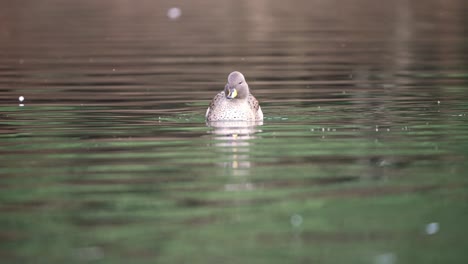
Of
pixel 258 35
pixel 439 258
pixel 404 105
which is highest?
pixel 258 35

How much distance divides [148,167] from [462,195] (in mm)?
3601

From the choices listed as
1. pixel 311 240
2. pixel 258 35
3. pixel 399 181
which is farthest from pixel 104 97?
pixel 258 35

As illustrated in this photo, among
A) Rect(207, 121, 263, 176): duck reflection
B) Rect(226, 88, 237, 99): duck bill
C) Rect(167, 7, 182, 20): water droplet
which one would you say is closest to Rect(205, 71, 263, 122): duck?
Rect(226, 88, 237, 99): duck bill

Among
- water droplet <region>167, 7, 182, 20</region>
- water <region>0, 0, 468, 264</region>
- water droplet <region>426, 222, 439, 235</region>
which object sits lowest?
water droplet <region>426, 222, 439, 235</region>

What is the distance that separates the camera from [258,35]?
39.9 metres

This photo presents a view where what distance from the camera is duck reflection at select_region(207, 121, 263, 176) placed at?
44.3ft

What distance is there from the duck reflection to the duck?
0.39 feet

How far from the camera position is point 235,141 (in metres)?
15.9

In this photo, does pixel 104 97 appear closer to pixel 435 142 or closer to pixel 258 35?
pixel 435 142

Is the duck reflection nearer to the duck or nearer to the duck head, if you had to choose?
the duck

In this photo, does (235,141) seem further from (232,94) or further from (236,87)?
(236,87)

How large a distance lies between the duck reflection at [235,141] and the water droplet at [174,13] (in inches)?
1224

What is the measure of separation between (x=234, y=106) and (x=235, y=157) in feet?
14.5

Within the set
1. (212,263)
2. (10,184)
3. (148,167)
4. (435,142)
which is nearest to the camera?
(212,263)
